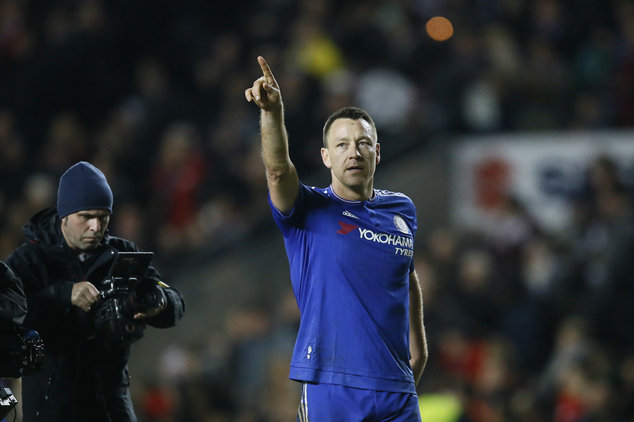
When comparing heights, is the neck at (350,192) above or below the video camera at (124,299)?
above

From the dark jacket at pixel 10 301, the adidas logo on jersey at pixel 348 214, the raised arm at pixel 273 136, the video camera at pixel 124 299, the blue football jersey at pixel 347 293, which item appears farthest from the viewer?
the video camera at pixel 124 299

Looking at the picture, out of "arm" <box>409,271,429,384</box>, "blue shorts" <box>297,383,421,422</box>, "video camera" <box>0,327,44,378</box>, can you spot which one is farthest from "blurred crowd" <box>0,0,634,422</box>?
"video camera" <box>0,327,44,378</box>

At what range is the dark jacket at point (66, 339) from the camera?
193 inches

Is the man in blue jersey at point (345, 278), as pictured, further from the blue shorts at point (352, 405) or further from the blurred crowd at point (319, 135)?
the blurred crowd at point (319, 135)

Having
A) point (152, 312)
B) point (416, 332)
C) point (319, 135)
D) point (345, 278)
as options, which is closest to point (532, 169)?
point (319, 135)

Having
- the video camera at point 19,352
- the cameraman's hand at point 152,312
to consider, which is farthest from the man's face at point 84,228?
the video camera at point 19,352

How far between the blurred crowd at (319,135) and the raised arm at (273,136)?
3934 millimetres

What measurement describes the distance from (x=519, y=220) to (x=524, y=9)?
10.2 ft

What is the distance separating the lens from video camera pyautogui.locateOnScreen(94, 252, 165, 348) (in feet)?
15.9

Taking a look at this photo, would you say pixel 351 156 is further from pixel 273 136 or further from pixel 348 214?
pixel 273 136

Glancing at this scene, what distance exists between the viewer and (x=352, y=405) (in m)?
4.49

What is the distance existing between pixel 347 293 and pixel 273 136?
0.83 m

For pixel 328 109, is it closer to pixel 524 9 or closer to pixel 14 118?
pixel 524 9

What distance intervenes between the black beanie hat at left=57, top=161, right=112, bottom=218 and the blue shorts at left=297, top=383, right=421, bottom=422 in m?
1.50
